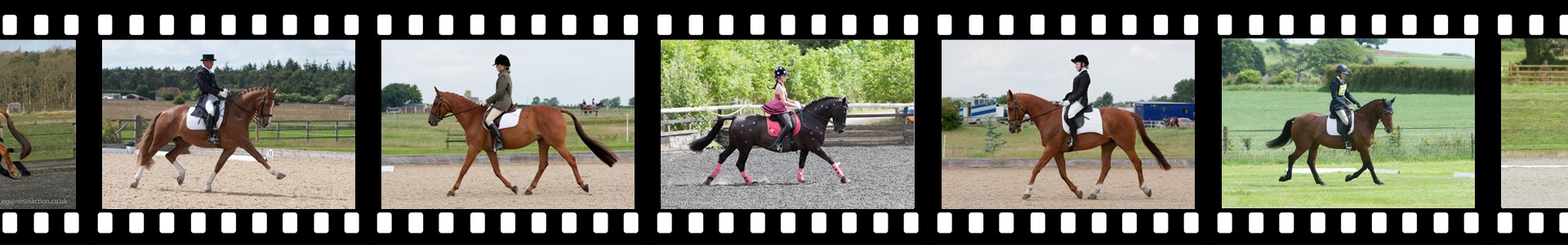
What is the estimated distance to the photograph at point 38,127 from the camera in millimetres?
14602

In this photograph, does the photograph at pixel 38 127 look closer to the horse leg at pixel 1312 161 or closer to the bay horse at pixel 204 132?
the bay horse at pixel 204 132

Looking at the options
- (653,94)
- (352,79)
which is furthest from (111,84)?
(653,94)

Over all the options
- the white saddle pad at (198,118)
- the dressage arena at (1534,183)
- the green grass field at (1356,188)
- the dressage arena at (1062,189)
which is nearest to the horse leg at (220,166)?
the white saddle pad at (198,118)

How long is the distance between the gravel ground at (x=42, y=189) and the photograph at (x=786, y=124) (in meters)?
6.03

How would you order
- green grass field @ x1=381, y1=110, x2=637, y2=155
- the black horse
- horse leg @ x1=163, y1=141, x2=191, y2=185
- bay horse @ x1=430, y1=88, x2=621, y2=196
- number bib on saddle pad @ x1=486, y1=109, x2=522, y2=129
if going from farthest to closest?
the black horse → horse leg @ x1=163, y1=141, x2=191, y2=185 → number bib on saddle pad @ x1=486, y1=109, x2=522, y2=129 → bay horse @ x1=430, y1=88, x2=621, y2=196 → green grass field @ x1=381, y1=110, x2=637, y2=155

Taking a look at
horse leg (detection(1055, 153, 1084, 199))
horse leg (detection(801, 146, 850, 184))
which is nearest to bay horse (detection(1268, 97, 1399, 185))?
horse leg (detection(1055, 153, 1084, 199))

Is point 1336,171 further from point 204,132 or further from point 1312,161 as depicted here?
point 204,132

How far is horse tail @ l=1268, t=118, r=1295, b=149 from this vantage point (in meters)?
Answer: 15.6

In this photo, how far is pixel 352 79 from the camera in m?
14.4

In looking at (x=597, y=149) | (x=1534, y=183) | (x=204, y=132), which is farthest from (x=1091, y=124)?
(x=204, y=132)

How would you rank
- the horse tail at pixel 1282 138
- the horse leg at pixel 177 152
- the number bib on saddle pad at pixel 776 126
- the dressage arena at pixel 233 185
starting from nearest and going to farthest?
the dressage arena at pixel 233 185
the horse leg at pixel 177 152
the horse tail at pixel 1282 138
the number bib on saddle pad at pixel 776 126

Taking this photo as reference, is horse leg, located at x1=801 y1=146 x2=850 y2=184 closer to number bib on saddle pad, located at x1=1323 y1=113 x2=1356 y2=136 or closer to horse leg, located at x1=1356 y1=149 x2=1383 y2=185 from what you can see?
number bib on saddle pad, located at x1=1323 y1=113 x2=1356 y2=136

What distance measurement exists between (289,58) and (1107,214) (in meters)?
8.28

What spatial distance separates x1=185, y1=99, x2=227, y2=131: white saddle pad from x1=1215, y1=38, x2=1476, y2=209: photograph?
34.5ft
